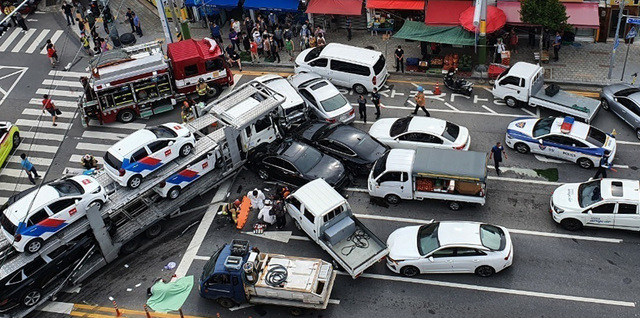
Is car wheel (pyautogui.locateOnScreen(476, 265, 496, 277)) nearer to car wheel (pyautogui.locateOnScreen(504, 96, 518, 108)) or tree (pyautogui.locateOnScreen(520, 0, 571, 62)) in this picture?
car wheel (pyautogui.locateOnScreen(504, 96, 518, 108))

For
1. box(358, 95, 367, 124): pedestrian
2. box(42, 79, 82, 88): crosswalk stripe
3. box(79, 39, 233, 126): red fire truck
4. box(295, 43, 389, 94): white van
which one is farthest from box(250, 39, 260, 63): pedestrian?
box(42, 79, 82, 88): crosswalk stripe

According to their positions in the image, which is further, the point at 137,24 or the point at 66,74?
the point at 137,24

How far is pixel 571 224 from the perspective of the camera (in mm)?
22188

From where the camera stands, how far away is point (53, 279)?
839 inches

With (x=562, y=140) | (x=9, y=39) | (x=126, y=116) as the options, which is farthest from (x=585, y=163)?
(x=9, y=39)

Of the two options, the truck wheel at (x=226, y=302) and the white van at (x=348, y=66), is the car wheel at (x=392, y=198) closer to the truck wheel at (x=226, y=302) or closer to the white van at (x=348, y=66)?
the truck wheel at (x=226, y=302)

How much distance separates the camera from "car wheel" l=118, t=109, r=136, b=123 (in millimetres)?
30266

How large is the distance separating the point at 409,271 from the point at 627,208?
7822 mm

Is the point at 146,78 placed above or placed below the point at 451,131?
above

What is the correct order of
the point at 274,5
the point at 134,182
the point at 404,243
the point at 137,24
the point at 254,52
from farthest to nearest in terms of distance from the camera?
the point at 137,24, the point at 274,5, the point at 254,52, the point at 134,182, the point at 404,243

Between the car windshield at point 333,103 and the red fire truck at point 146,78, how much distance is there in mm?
6504

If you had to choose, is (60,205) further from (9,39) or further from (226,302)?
(9,39)

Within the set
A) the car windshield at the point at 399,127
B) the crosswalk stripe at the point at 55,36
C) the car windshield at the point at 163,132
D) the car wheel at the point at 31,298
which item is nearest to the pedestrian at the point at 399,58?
the car windshield at the point at 399,127

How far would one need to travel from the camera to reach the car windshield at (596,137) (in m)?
24.6
